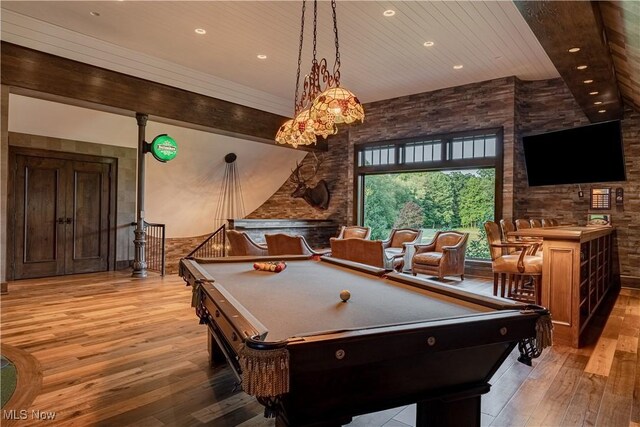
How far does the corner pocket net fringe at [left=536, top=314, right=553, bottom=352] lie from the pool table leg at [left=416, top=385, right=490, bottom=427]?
0.30 metres

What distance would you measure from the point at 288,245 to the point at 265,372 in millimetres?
4208

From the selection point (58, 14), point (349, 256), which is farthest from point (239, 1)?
point (349, 256)

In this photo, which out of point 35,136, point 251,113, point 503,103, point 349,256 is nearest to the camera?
point 349,256

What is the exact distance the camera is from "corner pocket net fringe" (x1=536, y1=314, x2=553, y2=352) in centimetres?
161

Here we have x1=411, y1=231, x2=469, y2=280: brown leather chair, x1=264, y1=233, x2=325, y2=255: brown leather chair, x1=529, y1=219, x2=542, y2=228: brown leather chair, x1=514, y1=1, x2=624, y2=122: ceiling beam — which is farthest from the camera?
x1=411, y1=231, x2=469, y2=280: brown leather chair

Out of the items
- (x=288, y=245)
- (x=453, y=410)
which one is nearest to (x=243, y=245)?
(x=288, y=245)

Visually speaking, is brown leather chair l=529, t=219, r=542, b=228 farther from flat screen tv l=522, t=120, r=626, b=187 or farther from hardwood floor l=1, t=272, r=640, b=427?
→ hardwood floor l=1, t=272, r=640, b=427

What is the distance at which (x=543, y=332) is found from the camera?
1611mm

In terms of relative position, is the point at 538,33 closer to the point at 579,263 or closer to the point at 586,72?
the point at 586,72

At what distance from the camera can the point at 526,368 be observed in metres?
3.01

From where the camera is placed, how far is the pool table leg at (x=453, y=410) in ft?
5.24

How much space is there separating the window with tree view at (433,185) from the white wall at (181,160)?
241 centimetres


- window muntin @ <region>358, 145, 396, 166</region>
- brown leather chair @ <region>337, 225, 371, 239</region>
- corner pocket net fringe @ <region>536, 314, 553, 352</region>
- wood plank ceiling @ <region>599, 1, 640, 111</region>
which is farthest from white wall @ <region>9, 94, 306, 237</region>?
corner pocket net fringe @ <region>536, 314, 553, 352</region>

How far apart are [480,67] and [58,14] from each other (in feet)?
21.2
